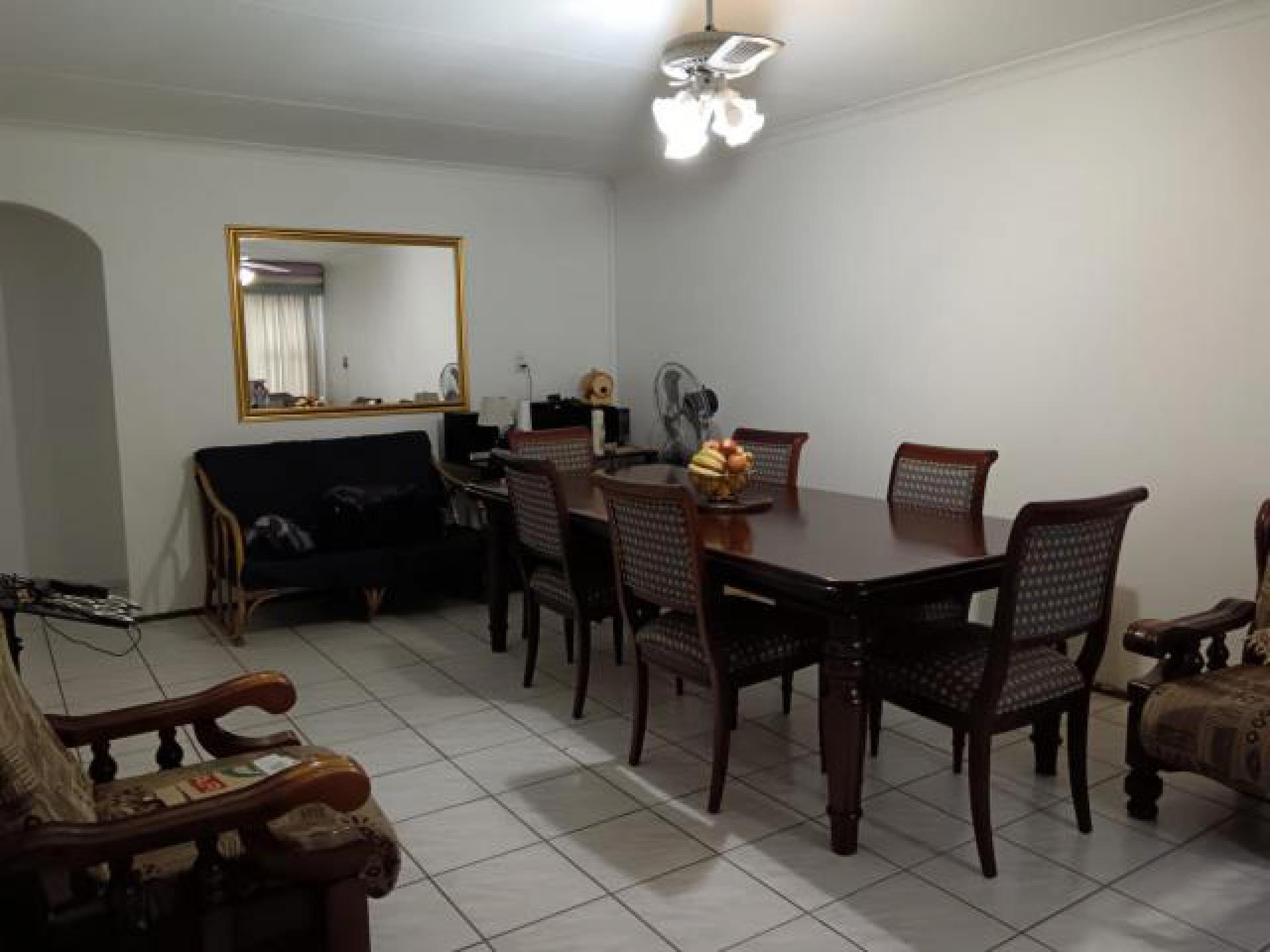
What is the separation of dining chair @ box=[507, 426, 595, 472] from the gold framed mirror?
1.34 m

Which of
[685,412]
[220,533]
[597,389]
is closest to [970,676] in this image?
[685,412]

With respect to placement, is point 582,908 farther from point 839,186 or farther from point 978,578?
point 839,186

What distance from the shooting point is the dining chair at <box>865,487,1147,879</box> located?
222 centimetres

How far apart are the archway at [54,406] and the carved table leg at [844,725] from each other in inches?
157

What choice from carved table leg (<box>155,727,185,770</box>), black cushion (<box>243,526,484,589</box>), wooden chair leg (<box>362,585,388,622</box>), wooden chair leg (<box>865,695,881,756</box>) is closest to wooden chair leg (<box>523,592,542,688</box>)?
black cushion (<box>243,526,484,589</box>)

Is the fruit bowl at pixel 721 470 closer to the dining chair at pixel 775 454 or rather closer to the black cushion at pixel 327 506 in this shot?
the dining chair at pixel 775 454

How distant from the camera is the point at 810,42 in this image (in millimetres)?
3275

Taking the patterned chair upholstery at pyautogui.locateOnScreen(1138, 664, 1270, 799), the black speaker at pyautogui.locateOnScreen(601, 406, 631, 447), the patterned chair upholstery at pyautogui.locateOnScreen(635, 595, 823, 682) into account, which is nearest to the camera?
the patterned chair upholstery at pyautogui.locateOnScreen(1138, 664, 1270, 799)

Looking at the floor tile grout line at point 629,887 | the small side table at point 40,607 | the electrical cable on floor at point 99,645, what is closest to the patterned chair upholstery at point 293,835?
the small side table at point 40,607

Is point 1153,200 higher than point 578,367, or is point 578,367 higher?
point 1153,200

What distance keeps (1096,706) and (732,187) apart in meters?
3.09

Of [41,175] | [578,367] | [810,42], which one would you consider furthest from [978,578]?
[41,175]

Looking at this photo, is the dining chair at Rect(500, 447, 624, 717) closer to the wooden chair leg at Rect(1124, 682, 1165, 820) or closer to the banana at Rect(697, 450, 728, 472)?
the banana at Rect(697, 450, 728, 472)

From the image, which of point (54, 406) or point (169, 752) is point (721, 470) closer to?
point (169, 752)
